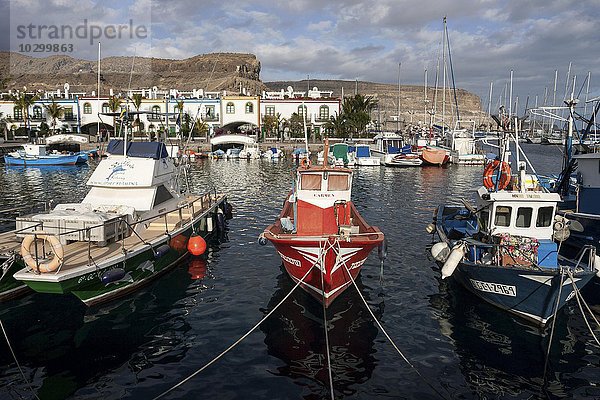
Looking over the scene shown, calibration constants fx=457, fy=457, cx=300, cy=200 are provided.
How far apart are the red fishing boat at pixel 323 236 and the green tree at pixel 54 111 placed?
8021 cm

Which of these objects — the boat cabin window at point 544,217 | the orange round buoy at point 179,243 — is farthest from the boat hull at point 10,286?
the boat cabin window at point 544,217

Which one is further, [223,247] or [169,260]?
[223,247]

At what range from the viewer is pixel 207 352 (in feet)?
39.3

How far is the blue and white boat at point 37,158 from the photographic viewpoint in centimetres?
5931

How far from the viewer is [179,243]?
59.6ft

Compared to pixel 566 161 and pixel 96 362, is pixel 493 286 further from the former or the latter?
pixel 566 161

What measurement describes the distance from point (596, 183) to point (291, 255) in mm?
14591

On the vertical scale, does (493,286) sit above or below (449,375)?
above

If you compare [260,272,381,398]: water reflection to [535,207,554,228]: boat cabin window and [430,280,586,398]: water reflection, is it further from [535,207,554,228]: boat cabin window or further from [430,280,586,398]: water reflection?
[535,207,554,228]: boat cabin window

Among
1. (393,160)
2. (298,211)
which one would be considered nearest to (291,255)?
(298,211)

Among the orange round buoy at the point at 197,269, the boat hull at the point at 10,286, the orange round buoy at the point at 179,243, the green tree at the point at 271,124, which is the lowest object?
the orange round buoy at the point at 197,269

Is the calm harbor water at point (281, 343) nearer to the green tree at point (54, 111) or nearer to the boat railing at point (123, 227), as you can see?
the boat railing at point (123, 227)

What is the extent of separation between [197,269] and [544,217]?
1283cm

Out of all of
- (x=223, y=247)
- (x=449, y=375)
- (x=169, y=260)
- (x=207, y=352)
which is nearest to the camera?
(x=449, y=375)
